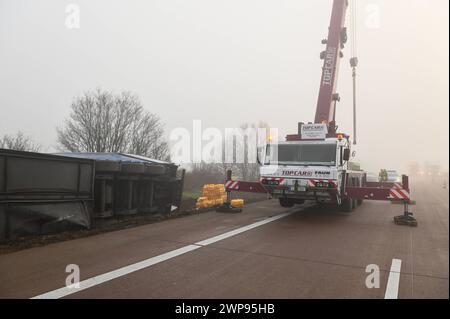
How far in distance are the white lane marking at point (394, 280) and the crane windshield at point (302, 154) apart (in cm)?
462

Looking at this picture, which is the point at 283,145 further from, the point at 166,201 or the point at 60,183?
the point at 60,183

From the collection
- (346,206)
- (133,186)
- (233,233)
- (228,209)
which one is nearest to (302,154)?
(228,209)

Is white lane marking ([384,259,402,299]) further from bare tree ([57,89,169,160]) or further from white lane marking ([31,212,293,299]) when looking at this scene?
bare tree ([57,89,169,160])

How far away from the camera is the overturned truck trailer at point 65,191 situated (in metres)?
6.91

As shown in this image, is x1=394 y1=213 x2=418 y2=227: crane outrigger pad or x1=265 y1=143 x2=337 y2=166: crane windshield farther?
x1=265 y1=143 x2=337 y2=166: crane windshield

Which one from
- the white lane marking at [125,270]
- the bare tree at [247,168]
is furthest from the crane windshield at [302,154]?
the bare tree at [247,168]

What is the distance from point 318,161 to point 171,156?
30.7m

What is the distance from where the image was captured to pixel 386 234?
869 centimetres


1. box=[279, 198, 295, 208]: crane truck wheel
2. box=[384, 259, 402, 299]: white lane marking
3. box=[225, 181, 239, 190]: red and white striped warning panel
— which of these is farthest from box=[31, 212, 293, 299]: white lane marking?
box=[279, 198, 295, 208]: crane truck wheel

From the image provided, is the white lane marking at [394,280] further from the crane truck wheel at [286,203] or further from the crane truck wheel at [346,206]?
the crane truck wheel at [286,203]

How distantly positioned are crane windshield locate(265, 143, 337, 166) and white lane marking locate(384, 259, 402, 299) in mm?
4617

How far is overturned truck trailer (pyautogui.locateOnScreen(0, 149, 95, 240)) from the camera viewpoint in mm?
6832

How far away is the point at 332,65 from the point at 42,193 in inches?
448
